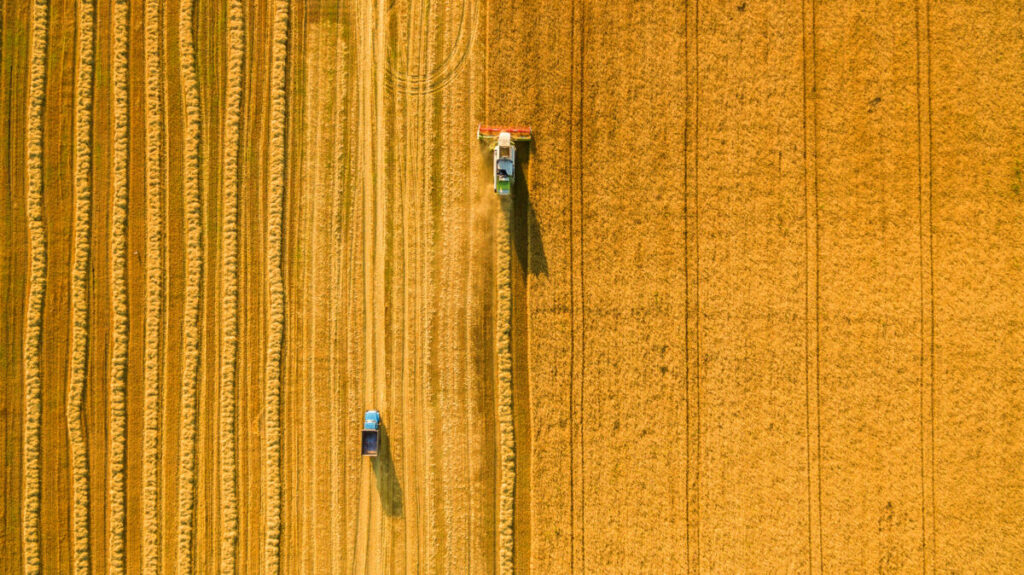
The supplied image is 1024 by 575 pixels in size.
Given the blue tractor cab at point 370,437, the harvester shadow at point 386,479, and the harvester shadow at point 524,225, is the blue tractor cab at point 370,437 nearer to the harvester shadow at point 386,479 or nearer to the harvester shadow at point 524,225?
the harvester shadow at point 386,479

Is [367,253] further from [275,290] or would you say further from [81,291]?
[81,291]

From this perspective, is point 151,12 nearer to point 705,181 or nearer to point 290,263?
point 290,263

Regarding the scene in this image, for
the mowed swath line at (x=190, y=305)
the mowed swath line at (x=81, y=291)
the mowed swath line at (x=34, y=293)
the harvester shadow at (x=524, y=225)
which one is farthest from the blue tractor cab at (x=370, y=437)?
the mowed swath line at (x=34, y=293)

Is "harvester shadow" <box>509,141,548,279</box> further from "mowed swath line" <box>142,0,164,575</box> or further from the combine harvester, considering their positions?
"mowed swath line" <box>142,0,164,575</box>

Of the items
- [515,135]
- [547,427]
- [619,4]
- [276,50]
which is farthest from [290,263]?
[619,4]

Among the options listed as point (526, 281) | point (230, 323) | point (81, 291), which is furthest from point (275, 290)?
point (526, 281)
